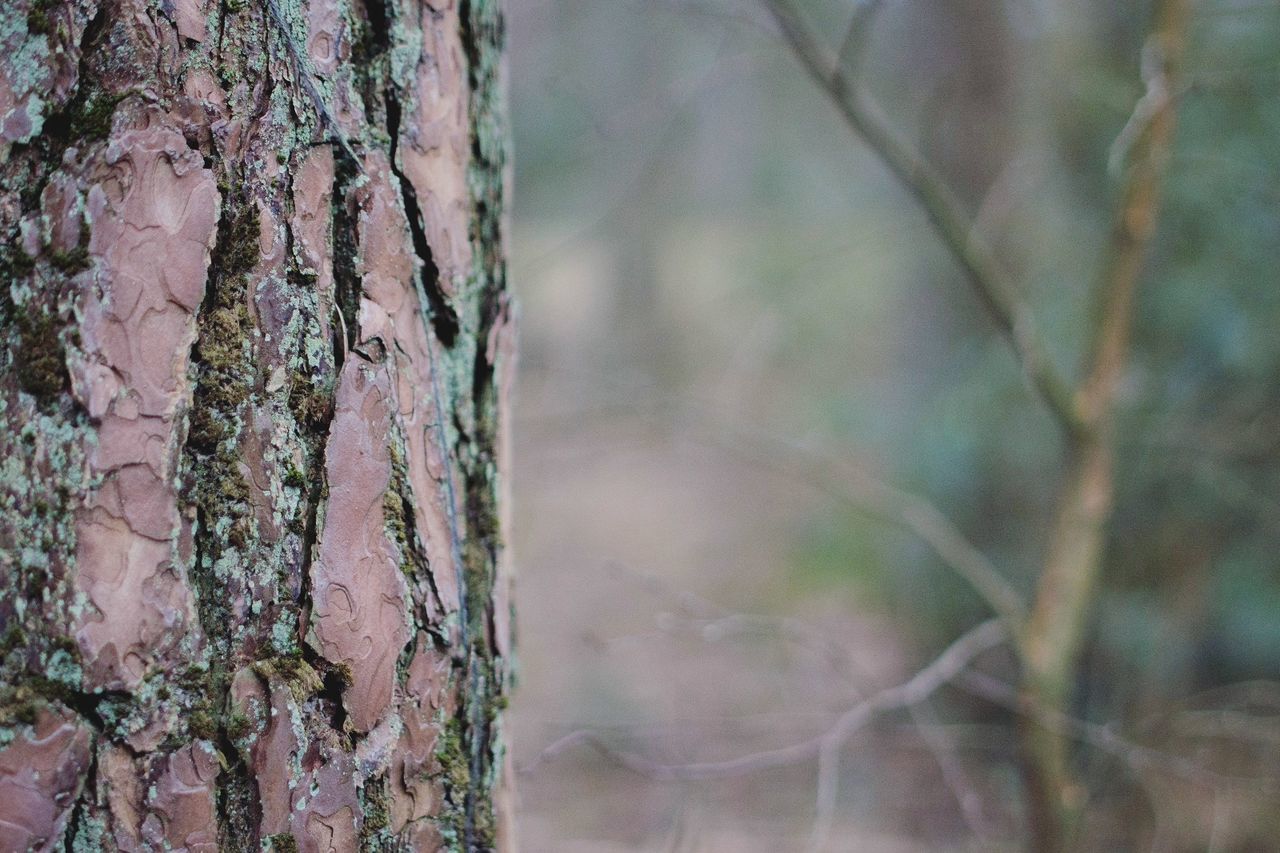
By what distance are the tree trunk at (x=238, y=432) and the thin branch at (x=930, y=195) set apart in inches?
44.1

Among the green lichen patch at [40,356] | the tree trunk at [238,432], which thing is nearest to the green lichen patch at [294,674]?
the tree trunk at [238,432]

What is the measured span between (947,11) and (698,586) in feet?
14.8

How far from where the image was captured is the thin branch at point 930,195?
1.72 metres

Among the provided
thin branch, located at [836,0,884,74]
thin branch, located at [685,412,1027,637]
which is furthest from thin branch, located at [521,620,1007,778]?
thin branch, located at [836,0,884,74]

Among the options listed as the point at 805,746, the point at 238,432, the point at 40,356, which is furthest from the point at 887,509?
the point at 40,356

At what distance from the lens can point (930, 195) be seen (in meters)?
1.79

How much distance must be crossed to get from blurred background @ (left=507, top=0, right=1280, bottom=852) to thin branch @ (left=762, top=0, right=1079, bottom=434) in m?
0.12

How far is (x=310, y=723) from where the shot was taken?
67 centimetres

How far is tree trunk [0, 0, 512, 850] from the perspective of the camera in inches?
23.1

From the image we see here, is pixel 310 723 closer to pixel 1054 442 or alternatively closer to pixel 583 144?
pixel 583 144

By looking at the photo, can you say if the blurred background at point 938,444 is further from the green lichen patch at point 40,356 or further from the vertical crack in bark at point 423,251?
the green lichen patch at point 40,356

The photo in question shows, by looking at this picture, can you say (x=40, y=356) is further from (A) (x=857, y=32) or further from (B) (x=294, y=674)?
(A) (x=857, y=32)

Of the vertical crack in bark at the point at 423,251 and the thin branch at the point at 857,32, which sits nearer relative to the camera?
the vertical crack in bark at the point at 423,251

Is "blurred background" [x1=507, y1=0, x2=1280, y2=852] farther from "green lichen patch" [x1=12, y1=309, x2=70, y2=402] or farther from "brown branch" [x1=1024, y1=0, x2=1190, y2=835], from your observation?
"green lichen patch" [x1=12, y1=309, x2=70, y2=402]
